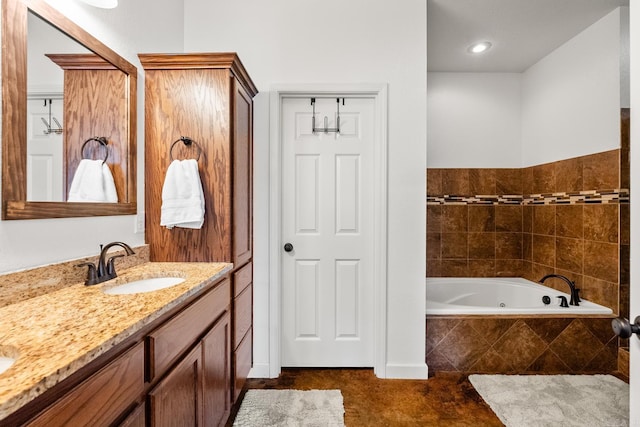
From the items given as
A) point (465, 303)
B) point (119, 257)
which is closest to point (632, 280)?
point (119, 257)

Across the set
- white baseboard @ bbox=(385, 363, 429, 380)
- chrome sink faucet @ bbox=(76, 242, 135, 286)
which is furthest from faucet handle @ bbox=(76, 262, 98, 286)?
white baseboard @ bbox=(385, 363, 429, 380)

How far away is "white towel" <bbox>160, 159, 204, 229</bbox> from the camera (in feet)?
5.39

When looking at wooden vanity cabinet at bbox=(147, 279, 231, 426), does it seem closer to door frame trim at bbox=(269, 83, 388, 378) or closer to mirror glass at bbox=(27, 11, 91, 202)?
door frame trim at bbox=(269, 83, 388, 378)

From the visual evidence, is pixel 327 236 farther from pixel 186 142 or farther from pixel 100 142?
pixel 100 142

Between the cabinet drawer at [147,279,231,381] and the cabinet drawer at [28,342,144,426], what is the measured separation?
0.05 metres

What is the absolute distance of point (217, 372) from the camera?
1.47m

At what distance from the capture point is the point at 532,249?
300 cm

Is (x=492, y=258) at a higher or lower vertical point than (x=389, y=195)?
lower

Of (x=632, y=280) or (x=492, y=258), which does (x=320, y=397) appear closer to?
(x=632, y=280)

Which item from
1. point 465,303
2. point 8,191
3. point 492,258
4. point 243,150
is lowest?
point 465,303

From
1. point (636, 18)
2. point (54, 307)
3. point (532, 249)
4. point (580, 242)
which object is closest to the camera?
point (636, 18)

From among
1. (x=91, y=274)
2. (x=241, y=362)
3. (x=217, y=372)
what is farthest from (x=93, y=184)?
(x=241, y=362)

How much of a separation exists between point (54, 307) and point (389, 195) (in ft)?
6.00

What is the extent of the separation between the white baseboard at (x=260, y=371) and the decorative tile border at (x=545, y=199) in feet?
6.97
